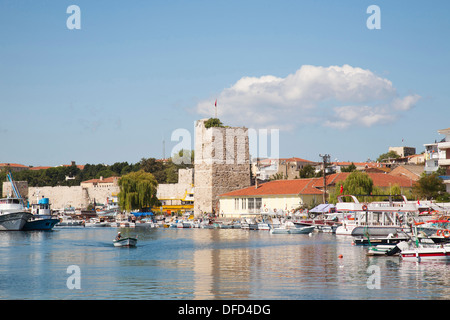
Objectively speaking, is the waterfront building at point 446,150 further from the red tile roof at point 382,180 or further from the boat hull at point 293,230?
the boat hull at point 293,230

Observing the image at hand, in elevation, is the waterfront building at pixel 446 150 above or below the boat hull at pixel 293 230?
above

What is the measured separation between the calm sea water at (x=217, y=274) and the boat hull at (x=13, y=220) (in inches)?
787

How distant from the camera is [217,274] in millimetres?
23781

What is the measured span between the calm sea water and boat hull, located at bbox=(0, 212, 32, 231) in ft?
65.6

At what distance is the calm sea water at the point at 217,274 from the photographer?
758 inches

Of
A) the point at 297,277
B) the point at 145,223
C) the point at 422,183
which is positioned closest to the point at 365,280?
the point at 297,277

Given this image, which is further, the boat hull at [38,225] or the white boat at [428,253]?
the boat hull at [38,225]

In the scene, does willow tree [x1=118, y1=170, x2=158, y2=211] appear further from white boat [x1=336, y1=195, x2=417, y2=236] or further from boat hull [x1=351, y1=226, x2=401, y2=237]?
boat hull [x1=351, y1=226, x2=401, y2=237]

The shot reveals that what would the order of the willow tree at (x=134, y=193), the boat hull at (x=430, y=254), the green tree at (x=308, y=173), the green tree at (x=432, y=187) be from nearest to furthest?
the boat hull at (x=430, y=254) < the green tree at (x=432, y=187) < the willow tree at (x=134, y=193) < the green tree at (x=308, y=173)

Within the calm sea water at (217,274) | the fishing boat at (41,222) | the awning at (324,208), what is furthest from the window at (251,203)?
the calm sea water at (217,274)

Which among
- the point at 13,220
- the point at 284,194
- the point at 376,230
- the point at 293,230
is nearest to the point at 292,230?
the point at 293,230

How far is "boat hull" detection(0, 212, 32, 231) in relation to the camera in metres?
55.5

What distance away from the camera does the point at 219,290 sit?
19.8 meters
